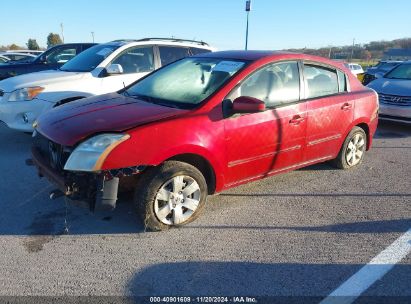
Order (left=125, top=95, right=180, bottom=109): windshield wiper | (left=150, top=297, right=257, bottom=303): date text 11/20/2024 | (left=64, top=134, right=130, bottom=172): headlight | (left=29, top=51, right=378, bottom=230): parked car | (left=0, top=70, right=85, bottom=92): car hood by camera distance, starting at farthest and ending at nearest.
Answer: (left=0, top=70, right=85, bottom=92): car hood
(left=125, top=95, right=180, bottom=109): windshield wiper
(left=29, top=51, right=378, bottom=230): parked car
(left=64, top=134, right=130, bottom=172): headlight
(left=150, top=297, right=257, bottom=303): date text 11/20/2024

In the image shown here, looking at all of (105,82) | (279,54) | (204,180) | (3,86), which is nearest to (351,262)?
(204,180)

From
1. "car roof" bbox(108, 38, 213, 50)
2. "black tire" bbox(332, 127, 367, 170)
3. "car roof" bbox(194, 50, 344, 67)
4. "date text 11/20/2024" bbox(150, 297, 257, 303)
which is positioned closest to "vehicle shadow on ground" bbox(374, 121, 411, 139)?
"black tire" bbox(332, 127, 367, 170)

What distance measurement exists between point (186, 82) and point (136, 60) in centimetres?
282

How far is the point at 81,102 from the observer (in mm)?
4254

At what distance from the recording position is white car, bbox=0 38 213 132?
5.76 meters

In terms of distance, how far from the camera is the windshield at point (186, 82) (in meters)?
3.95

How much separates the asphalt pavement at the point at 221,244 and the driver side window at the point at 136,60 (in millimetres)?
2684

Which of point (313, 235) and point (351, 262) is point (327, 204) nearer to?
point (313, 235)

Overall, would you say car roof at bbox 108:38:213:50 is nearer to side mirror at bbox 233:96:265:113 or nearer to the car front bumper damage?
side mirror at bbox 233:96:265:113

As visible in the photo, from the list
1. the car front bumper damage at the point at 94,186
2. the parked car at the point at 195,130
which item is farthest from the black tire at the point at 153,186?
the car front bumper damage at the point at 94,186

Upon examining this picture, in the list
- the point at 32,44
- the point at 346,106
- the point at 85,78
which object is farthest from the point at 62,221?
the point at 32,44

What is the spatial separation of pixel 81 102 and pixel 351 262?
10.5 feet

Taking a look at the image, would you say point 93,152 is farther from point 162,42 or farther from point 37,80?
point 162,42

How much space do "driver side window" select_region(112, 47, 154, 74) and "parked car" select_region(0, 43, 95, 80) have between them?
349cm
